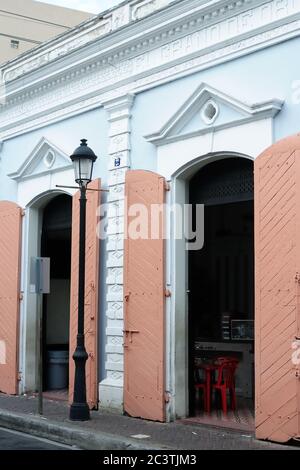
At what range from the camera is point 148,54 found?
11133 mm

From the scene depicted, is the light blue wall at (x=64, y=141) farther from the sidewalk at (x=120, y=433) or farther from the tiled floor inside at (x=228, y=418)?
the tiled floor inside at (x=228, y=418)

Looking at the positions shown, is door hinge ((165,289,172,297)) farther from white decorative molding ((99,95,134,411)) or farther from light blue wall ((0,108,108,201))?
light blue wall ((0,108,108,201))

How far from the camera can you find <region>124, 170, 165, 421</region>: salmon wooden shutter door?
10250mm

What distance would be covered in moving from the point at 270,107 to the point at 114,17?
13.4 feet

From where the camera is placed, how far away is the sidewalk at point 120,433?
8430 mm

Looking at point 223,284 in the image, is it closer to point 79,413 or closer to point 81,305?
point 81,305

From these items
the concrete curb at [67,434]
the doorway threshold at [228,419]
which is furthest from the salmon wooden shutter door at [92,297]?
the doorway threshold at [228,419]

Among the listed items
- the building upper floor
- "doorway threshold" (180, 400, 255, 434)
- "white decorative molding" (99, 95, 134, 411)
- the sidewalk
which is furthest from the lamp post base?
the building upper floor

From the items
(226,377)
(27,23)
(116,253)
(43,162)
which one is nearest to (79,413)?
(226,377)

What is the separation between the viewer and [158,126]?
10.8m

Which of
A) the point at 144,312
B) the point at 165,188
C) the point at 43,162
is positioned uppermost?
the point at 43,162

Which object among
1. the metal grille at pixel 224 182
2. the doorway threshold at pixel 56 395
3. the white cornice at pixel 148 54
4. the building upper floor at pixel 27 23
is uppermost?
the building upper floor at pixel 27 23

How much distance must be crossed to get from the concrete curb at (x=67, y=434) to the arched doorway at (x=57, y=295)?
9.39 feet

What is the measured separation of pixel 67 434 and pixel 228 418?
2.37m
